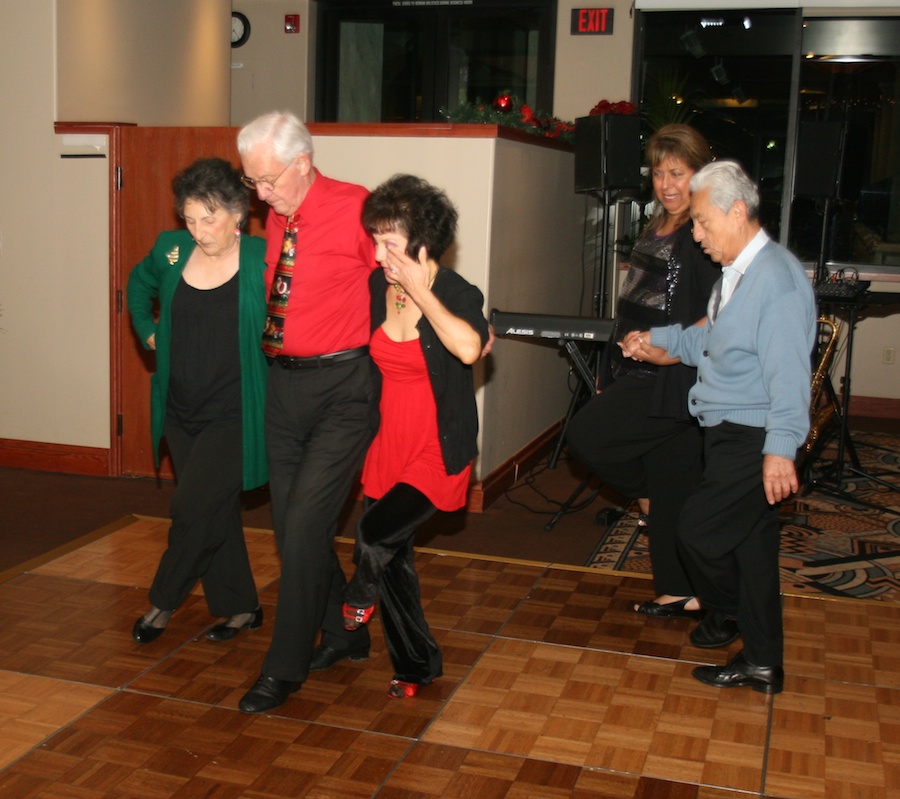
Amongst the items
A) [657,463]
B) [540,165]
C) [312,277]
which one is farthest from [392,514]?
[540,165]

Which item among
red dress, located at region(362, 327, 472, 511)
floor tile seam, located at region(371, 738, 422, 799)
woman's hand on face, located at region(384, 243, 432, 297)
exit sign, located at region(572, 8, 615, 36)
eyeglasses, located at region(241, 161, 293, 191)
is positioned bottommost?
floor tile seam, located at region(371, 738, 422, 799)

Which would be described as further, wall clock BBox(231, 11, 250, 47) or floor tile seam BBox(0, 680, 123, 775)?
wall clock BBox(231, 11, 250, 47)

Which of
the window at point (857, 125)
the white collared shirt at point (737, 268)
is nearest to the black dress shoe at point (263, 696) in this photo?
the white collared shirt at point (737, 268)

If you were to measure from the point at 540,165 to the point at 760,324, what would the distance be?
3.13 m

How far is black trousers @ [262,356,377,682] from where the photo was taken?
2988 mm

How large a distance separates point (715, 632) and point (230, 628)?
1.59 meters

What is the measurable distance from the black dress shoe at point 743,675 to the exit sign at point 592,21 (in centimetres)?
632

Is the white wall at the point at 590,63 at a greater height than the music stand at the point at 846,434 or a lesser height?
greater

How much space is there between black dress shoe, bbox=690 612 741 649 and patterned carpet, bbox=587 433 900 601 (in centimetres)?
72

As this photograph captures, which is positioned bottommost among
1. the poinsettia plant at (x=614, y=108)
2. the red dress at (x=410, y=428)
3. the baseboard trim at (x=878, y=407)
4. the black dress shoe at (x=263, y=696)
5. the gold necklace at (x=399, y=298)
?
the baseboard trim at (x=878, y=407)

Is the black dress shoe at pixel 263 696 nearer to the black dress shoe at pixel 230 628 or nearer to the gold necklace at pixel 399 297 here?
the black dress shoe at pixel 230 628

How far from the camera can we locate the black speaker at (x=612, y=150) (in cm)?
554

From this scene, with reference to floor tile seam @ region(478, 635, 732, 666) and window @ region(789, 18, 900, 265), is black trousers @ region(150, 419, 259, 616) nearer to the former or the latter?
floor tile seam @ region(478, 635, 732, 666)

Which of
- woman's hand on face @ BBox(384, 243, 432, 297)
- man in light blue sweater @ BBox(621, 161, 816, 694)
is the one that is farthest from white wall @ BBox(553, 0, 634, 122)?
woman's hand on face @ BBox(384, 243, 432, 297)
